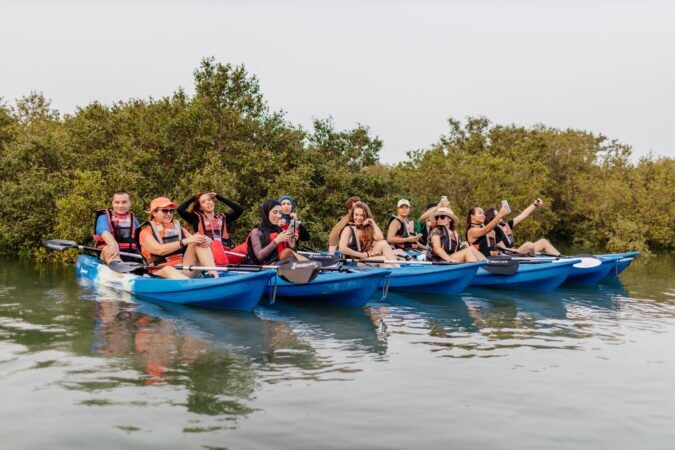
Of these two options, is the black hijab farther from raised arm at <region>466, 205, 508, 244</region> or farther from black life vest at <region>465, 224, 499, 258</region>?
black life vest at <region>465, 224, 499, 258</region>

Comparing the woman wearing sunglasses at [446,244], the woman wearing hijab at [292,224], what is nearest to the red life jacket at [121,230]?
the woman wearing hijab at [292,224]

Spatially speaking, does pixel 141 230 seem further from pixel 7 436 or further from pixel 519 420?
pixel 519 420

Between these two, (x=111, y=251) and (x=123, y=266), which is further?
(x=111, y=251)

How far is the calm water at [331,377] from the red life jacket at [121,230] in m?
1.22

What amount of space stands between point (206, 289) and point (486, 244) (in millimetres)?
5599

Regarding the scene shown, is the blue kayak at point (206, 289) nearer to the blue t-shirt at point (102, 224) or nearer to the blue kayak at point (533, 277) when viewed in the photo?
the blue t-shirt at point (102, 224)

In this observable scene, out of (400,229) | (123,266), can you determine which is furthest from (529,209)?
(123,266)

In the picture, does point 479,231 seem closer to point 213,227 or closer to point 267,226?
Answer: point 267,226

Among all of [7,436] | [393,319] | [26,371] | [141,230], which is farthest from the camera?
[141,230]

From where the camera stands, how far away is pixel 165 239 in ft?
30.4

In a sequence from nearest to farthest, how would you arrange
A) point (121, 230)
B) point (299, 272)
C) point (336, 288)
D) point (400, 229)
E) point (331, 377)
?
point (331, 377) → point (299, 272) → point (336, 288) → point (121, 230) → point (400, 229)

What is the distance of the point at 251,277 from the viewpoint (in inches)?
321

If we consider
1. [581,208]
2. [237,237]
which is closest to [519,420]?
[237,237]

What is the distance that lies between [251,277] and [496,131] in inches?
1195
